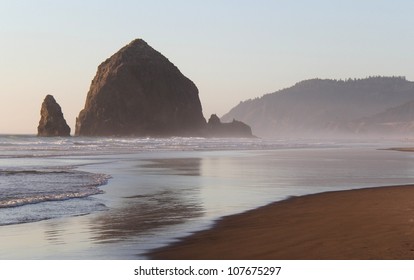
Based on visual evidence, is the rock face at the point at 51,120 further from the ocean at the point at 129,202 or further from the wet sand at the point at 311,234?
the wet sand at the point at 311,234

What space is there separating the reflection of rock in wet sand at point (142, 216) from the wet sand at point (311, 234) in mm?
1212

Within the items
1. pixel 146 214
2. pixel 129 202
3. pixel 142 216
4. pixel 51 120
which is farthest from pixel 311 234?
pixel 51 120

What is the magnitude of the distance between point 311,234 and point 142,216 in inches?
179

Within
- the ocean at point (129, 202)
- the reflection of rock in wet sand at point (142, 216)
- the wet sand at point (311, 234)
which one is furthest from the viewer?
the reflection of rock in wet sand at point (142, 216)

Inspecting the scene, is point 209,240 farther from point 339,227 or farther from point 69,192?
point 69,192

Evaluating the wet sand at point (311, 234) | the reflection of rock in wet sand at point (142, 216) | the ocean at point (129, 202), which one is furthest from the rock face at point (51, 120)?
the wet sand at point (311, 234)

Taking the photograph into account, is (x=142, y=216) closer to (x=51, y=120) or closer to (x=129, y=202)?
(x=129, y=202)

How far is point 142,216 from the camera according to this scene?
13.1 meters

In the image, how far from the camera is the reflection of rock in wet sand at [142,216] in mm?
10969

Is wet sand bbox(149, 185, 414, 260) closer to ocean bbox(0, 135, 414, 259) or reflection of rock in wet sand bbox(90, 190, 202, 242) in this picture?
ocean bbox(0, 135, 414, 259)

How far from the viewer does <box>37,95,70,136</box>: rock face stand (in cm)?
A: 16621

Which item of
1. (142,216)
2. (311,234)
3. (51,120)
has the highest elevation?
(51,120)
